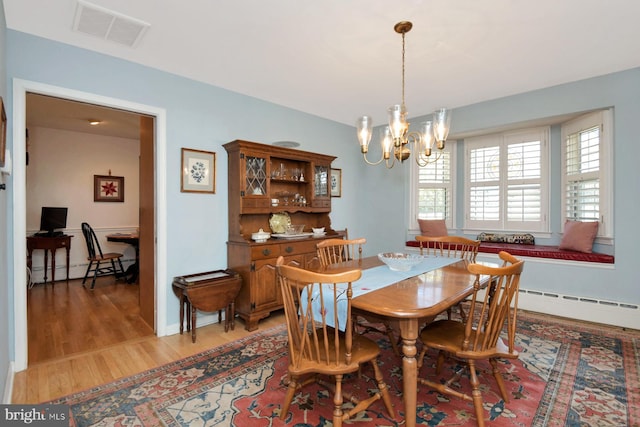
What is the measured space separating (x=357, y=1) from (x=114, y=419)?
2.90m

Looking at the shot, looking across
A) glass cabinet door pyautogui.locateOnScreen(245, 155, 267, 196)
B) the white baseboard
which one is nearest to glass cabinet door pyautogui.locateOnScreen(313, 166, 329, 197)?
glass cabinet door pyautogui.locateOnScreen(245, 155, 267, 196)

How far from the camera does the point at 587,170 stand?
349 cm

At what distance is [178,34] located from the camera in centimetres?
240

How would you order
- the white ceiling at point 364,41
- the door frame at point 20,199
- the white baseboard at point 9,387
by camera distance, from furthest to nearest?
the door frame at point 20,199 → the white ceiling at point 364,41 → the white baseboard at point 9,387

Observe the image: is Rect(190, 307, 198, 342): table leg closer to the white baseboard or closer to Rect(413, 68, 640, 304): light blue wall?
the white baseboard

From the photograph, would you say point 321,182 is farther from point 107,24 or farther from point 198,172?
point 107,24

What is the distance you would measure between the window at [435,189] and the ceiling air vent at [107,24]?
12.2 ft

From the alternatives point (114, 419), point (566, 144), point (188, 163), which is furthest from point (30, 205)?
point (566, 144)

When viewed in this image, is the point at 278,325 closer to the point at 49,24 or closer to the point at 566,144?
the point at 49,24

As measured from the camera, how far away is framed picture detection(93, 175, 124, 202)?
5.68 m

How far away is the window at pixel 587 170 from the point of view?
128 inches

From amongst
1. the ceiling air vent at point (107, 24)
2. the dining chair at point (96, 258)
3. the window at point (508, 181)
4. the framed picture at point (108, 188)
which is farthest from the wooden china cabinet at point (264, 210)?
the framed picture at point (108, 188)

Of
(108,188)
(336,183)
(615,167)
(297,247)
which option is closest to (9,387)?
(297,247)

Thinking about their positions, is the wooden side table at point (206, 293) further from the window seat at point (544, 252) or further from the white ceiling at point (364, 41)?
the window seat at point (544, 252)
